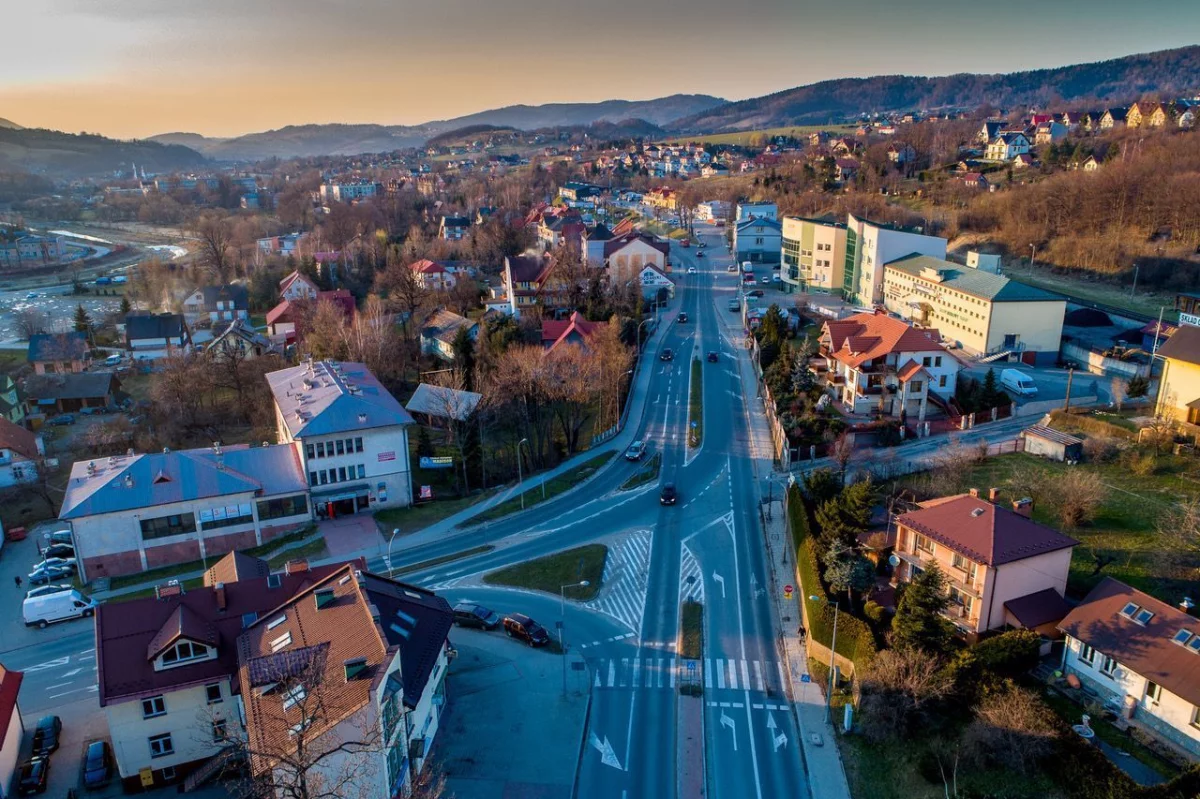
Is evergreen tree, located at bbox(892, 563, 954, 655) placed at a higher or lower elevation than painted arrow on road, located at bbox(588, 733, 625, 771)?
higher

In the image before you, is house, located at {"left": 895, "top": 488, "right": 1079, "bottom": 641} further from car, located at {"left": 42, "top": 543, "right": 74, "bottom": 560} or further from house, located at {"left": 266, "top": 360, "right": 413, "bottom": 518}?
car, located at {"left": 42, "top": 543, "right": 74, "bottom": 560}

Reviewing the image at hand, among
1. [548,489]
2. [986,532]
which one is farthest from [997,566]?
[548,489]

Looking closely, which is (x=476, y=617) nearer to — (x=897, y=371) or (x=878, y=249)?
(x=897, y=371)

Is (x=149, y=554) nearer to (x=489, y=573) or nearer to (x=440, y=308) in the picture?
(x=489, y=573)

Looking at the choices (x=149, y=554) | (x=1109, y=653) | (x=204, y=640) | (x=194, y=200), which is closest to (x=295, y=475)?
(x=149, y=554)

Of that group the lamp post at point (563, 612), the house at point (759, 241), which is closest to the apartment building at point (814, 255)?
the house at point (759, 241)

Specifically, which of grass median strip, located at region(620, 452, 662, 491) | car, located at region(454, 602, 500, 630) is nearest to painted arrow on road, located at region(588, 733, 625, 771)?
car, located at region(454, 602, 500, 630)

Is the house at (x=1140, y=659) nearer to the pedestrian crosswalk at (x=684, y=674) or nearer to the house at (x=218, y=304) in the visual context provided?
the pedestrian crosswalk at (x=684, y=674)
